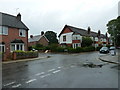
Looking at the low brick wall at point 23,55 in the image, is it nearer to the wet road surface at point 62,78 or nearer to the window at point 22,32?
the window at point 22,32

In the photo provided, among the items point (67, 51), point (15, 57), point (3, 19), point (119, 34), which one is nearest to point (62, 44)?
point (67, 51)

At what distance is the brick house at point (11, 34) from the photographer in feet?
81.0

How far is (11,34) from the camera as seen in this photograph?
26.4 metres

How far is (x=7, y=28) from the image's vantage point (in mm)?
25719

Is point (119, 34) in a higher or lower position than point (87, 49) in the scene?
higher

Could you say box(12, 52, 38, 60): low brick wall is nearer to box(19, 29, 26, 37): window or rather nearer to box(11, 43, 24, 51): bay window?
box(11, 43, 24, 51): bay window

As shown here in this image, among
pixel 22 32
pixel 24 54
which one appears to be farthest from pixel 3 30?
pixel 24 54

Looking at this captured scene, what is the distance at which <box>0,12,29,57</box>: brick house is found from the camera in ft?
81.0

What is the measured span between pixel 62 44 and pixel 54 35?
40.8 metres

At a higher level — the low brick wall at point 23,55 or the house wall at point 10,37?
the house wall at point 10,37

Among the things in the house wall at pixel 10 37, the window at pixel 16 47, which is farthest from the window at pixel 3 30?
the window at pixel 16 47

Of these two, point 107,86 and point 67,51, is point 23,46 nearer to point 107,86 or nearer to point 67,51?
point 67,51

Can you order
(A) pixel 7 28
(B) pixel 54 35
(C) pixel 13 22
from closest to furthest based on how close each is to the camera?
(A) pixel 7 28
(C) pixel 13 22
(B) pixel 54 35

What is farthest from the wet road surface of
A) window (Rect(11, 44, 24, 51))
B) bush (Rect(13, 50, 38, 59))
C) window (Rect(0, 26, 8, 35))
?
window (Rect(11, 44, 24, 51))
